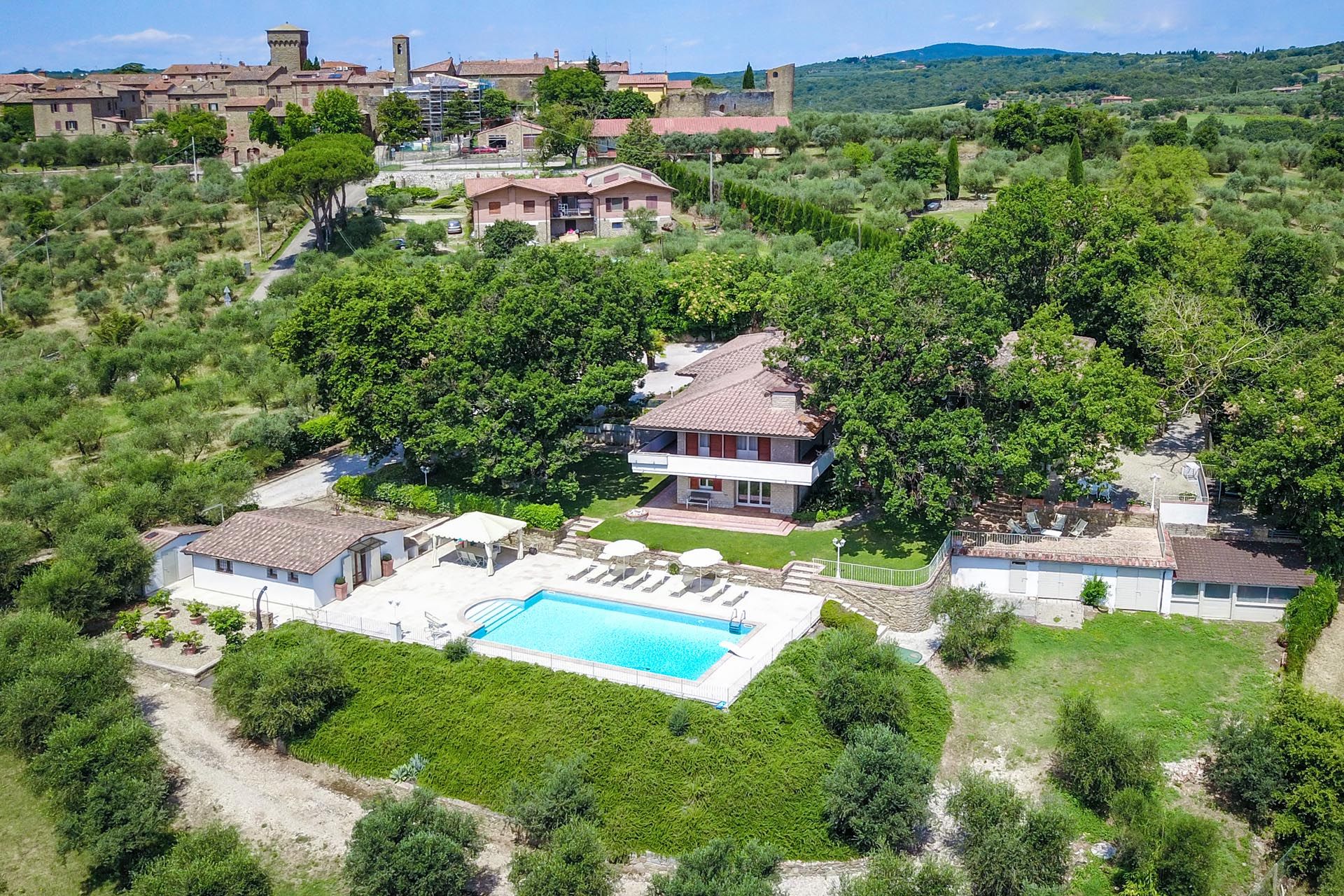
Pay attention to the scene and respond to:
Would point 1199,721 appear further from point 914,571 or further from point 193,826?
point 193,826

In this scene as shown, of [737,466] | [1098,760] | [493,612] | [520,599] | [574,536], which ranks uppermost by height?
[737,466]

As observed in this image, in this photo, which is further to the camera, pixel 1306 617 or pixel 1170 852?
pixel 1306 617

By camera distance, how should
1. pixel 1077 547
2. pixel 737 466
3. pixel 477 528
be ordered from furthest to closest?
1. pixel 737 466
2. pixel 477 528
3. pixel 1077 547

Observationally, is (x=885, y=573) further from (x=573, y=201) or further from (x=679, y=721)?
(x=573, y=201)

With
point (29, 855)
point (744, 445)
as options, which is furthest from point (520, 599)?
point (29, 855)

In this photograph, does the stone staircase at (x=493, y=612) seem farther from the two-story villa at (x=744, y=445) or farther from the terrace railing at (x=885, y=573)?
the terrace railing at (x=885, y=573)

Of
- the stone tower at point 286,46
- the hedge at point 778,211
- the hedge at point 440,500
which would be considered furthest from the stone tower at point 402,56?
the hedge at point 440,500

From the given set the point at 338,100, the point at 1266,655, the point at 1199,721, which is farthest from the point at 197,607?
the point at 338,100
